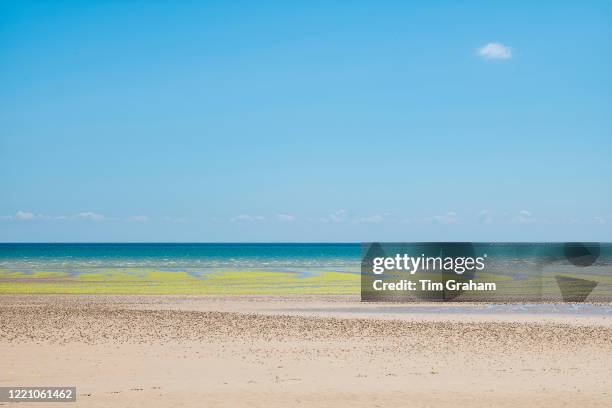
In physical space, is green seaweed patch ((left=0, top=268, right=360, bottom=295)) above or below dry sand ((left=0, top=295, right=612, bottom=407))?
below

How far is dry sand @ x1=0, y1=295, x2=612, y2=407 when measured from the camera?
13.5 metres

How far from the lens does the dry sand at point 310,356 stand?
13477 mm

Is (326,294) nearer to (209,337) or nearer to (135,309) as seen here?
(135,309)

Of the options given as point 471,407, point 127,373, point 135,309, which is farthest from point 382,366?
point 135,309

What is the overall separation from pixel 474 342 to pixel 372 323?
4.98 metres

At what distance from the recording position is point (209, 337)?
21.0 meters
